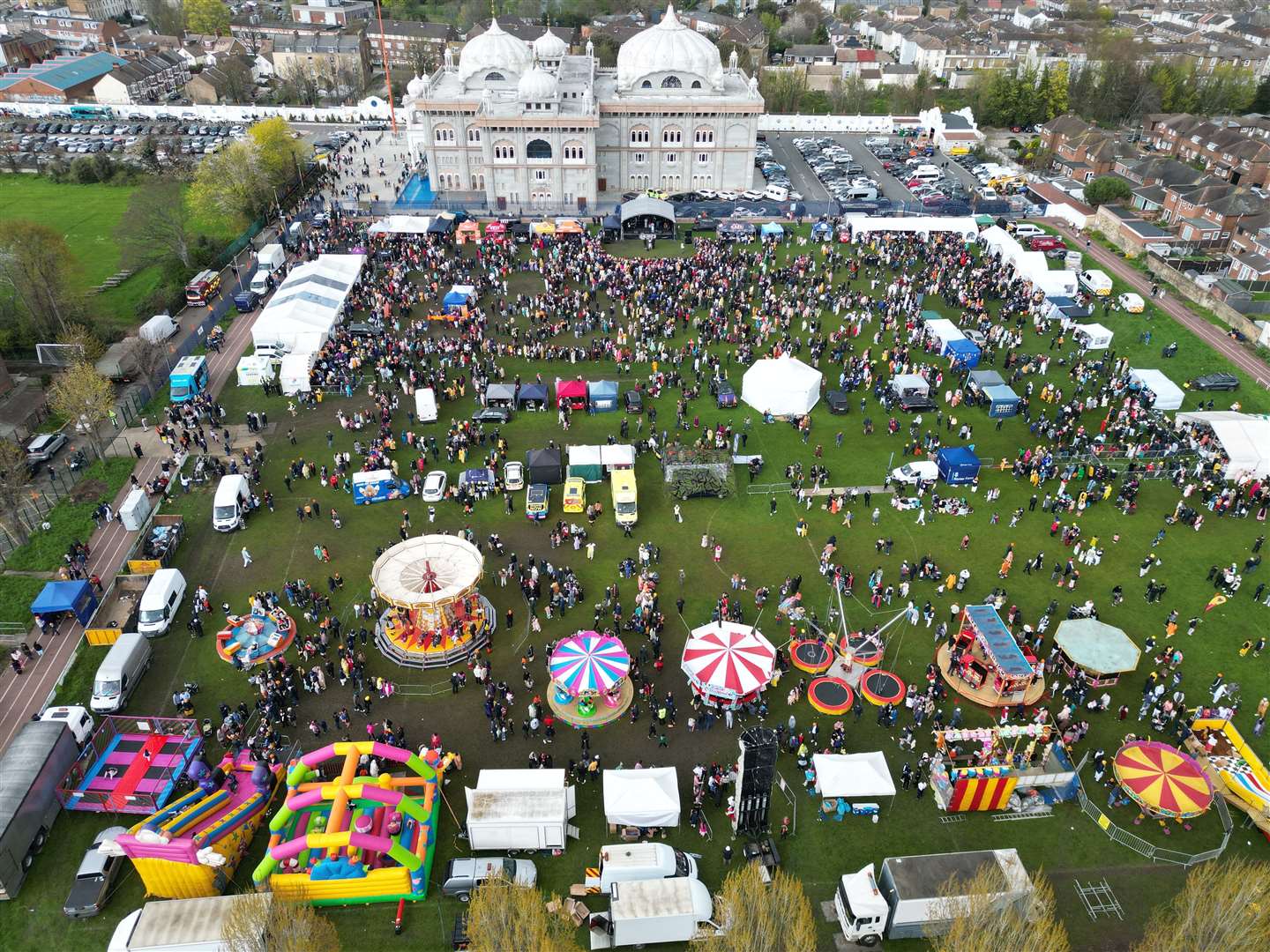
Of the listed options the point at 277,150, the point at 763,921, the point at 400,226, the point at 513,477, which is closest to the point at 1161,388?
the point at 513,477

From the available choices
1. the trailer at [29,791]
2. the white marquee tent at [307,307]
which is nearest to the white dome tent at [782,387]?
the white marquee tent at [307,307]

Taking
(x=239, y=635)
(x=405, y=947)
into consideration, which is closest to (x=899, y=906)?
(x=405, y=947)

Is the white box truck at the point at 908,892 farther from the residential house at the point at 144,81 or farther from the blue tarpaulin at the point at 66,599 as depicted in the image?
the residential house at the point at 144,81

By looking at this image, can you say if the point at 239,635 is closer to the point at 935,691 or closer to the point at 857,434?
the point at 935,691

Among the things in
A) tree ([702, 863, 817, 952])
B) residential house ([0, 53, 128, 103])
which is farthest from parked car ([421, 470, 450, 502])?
residential house ([0, 53, 128, 103])

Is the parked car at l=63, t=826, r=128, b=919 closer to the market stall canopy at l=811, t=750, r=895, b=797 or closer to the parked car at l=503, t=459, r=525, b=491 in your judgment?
the parked car at l=503, t=459, r=525, b=491

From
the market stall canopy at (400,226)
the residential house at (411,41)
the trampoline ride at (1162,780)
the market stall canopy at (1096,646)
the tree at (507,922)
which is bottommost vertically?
the trampoline ride at (1162,780)
